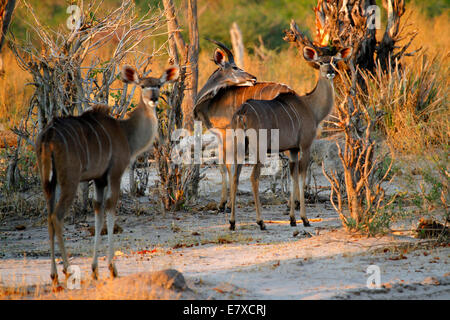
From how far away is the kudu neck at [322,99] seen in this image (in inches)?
296

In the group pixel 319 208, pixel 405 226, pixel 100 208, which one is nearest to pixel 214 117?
pixel 319 208

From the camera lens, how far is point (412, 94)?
10.2m

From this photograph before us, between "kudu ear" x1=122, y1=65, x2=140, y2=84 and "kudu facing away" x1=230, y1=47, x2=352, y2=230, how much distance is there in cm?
160

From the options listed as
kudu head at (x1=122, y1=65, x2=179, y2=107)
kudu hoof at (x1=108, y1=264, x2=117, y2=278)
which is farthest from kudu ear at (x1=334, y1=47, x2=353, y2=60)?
kudu hoof at (x1=108, y1=264, x2=117, y2=278)

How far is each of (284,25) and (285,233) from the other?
624 inches

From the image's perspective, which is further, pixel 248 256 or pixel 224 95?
pixel 224 95

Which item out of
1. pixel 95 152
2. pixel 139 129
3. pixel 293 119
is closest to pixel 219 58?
pixel 293 119

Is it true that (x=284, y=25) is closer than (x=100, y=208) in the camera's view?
No

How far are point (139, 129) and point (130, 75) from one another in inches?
18.8

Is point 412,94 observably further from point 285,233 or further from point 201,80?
point 201,80

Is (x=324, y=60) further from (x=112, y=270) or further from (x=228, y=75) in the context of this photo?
(x=112, y=270)

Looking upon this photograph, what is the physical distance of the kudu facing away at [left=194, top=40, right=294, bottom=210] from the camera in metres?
8.20

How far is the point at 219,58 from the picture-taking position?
27.9 feet

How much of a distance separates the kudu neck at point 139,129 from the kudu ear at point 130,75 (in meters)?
→ 0.25
